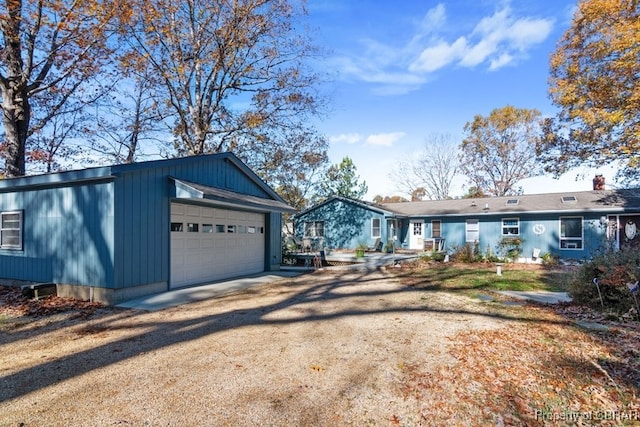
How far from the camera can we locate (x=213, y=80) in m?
17.4

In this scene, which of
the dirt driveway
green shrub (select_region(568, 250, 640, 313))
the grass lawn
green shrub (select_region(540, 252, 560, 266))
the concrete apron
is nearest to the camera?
the dirt driveway

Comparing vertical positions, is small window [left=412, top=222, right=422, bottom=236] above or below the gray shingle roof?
below

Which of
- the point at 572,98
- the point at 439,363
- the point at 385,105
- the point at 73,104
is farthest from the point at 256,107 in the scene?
the point at 439,363

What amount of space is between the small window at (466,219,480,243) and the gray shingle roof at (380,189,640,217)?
69cm

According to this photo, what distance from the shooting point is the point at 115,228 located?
24.4 feet

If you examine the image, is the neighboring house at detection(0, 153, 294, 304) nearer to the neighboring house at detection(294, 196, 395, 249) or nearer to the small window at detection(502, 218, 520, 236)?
the neighboring house at detection(294, 196, 395, 249)

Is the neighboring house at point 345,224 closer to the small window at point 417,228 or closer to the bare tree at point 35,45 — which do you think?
the small window at point 417,228

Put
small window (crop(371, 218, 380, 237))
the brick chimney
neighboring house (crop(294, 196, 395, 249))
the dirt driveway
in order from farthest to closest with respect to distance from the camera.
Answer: small window (crop(371, 218, 380, 237))
neighboring house (crop(294, 196, 395, 249))
the brick chimney
the dirt driveway

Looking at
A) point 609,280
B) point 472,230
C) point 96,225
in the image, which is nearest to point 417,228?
point 472,230

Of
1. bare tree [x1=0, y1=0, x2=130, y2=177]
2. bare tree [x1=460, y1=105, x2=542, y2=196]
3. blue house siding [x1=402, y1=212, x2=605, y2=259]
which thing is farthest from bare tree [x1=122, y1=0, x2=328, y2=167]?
bare tree [x1=460, y1=105, x2=542, y2=196]

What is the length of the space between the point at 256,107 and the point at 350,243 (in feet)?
35.6

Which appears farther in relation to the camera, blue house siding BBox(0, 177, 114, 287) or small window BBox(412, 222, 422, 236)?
small window BBox(412, 222, 422, 236)

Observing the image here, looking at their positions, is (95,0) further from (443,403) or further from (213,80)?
(443,403)

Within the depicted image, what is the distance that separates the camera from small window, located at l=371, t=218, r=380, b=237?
22.7m
